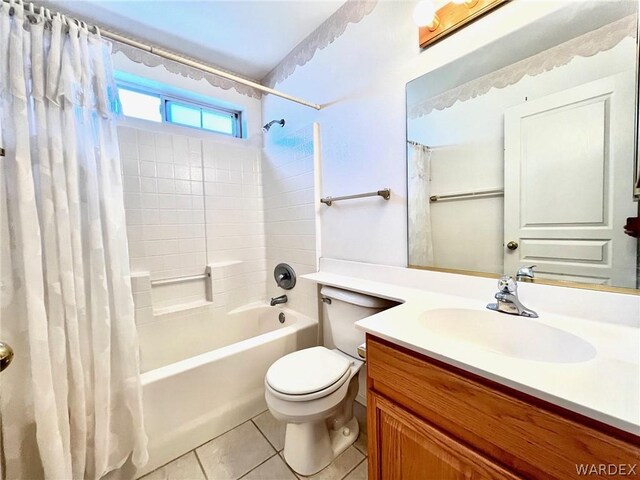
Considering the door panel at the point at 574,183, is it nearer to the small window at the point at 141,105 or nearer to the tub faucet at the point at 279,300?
the tub faucet at the point at 279,300

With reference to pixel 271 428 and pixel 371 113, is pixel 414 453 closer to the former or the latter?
pixel 271 428

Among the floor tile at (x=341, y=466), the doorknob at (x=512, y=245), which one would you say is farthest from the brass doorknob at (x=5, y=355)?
the doorknob at (x=512, y=245)

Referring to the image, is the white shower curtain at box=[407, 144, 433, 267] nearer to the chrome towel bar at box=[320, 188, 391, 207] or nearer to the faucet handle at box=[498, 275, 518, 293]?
the chrome towel bar at box=[320, 188, 391, 207]

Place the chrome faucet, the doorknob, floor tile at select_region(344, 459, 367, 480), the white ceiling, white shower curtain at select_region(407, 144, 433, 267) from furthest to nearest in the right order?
the white ceiling, white shower curtain at select_region(407, 144, 433, 267), floor tile at select_region(344, 459, 367, 480), the doorknob, the chrome faucet

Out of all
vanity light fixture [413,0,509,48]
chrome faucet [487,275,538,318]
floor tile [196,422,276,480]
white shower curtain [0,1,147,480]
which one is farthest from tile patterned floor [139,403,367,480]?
vanity light fixture [413,0,509,48]

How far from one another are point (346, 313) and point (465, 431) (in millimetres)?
773

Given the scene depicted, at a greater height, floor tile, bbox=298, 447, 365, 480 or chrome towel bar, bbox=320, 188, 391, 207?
chrome towel bar, bbox=320, 188, 391, 207

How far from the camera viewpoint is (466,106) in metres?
1.10

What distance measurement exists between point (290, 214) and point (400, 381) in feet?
4.78

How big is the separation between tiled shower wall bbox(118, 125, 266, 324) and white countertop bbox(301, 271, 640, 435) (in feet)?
5.16

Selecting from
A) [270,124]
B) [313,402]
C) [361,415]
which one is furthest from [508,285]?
[270,124]

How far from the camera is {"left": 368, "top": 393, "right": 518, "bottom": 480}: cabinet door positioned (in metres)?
0.60

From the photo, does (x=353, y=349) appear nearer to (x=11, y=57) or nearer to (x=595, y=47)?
(x=595, y=47)

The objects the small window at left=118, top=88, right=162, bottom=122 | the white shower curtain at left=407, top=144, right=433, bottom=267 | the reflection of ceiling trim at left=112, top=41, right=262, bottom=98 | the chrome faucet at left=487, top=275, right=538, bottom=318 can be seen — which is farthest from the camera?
the small window at left=118, top=88, right=162, bottom=122
